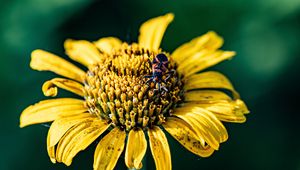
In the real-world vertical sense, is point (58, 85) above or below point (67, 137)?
above

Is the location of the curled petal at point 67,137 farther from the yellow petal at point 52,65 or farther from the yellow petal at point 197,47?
the yellow petal at point 197,47

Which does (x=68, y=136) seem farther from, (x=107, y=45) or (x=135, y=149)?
(x=107, y=45)

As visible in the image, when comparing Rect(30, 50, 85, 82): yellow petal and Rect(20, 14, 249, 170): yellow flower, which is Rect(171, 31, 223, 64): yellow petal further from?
Rect(30, 50, 85, 82): yellow petal

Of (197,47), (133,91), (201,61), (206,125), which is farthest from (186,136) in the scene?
(197,47)

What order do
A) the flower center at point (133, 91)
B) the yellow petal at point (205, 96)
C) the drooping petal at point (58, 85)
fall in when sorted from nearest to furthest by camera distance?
the flower center at point (133, 91)
the drooping petal at point (58, 85)
the yellow petal at point (205, 96)

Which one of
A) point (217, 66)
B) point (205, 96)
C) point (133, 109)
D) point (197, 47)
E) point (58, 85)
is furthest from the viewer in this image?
point (217, 66)

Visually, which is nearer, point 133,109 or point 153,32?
point 133,109

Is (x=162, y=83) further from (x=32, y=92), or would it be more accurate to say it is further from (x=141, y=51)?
(x=32, y=92)

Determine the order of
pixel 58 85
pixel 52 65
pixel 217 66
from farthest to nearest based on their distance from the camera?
pixel 217 66 → pixel 52 65 → pixel 58 85

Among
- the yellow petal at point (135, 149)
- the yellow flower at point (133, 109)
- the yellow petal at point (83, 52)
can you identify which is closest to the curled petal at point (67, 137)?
the yellow flower at point (133, 109)
